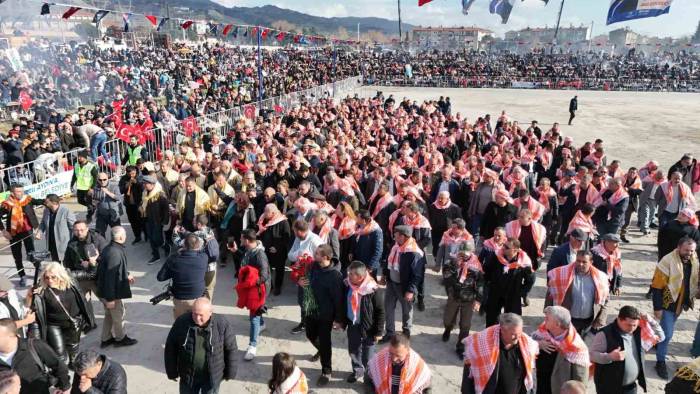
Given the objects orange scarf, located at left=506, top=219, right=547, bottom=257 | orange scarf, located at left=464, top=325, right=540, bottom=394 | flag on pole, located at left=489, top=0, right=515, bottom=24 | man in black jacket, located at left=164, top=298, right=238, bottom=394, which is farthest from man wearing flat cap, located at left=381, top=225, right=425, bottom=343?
flag on pole, located at left=489, top=0, right=515, bottom=24

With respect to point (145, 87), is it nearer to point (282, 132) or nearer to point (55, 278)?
point (282, 132)

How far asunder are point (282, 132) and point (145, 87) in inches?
706

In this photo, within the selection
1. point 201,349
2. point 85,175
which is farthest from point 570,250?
point 85,175

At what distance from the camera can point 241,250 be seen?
7012mm

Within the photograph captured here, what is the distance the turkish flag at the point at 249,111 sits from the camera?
18.7m

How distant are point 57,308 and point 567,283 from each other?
5.07m

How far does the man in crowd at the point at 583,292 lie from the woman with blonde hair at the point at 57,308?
4.87 metres

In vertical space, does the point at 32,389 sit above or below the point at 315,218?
below

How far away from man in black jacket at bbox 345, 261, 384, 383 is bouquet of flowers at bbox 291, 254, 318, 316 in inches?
14.3

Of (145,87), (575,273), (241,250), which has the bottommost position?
(241,250)

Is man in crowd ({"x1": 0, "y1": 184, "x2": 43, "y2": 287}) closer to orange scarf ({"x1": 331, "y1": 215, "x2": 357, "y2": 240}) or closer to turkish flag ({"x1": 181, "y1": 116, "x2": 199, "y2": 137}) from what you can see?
orange scarf ({"x1": 331, "y1": 215, "x2": 357, "y2": 240})

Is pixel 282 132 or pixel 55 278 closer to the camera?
pixel 55 278

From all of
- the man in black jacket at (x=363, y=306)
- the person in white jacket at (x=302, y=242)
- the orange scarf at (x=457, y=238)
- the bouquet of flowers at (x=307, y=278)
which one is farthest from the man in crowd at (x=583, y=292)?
the person in white jacket at (x=302, y=242)

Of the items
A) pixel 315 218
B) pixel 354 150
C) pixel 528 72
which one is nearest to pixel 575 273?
pixel 315 218
